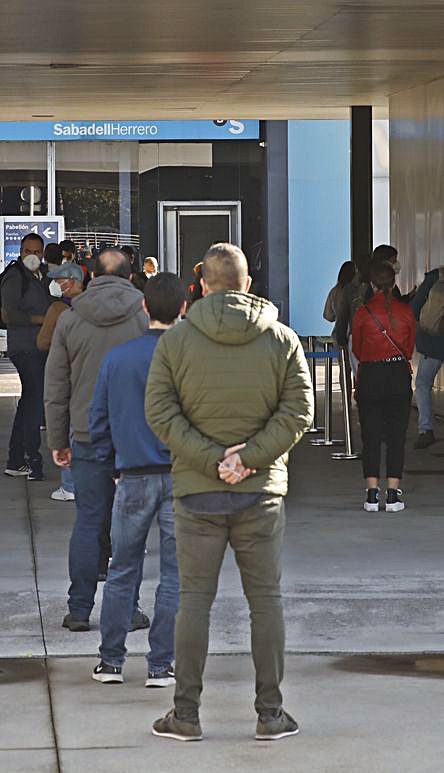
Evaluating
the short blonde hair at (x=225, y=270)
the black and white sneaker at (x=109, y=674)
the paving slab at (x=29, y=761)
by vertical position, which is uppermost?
the short blonde hair at (x=225, y=270)

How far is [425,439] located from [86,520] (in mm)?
8427

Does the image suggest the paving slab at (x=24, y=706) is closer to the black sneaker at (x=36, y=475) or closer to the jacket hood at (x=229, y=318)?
the jacket hood at (x=229, y=318)

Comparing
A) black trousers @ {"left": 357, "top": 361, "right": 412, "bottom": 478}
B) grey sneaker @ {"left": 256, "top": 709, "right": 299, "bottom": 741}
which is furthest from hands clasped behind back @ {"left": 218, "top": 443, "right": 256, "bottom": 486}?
black trousers @ {"left": 357, "top": 361, "right": 412, "bottom": 478}

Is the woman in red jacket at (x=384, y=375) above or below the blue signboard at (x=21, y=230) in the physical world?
below

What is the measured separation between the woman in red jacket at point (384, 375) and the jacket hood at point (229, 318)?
5.97 metres

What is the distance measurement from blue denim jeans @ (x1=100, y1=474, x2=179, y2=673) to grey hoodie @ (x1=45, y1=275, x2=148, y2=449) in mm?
1156

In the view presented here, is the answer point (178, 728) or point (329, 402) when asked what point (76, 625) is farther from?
point (329, 402)

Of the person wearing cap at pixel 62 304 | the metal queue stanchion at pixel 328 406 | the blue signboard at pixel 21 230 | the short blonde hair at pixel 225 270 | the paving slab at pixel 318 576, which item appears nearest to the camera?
the short blonde hair at pixel 225 270

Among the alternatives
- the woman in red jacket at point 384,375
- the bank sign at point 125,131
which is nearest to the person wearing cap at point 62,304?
the woman in red jacket at point 384,375

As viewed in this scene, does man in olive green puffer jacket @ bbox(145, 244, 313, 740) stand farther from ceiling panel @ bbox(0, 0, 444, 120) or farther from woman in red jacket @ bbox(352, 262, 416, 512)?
ceiling panel @ bbox(0, 0, 444, 120)

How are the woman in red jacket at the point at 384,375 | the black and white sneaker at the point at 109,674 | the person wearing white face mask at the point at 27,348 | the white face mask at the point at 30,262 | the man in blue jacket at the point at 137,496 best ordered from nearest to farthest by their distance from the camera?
1. the man in blue jacket at the point at 137,496
2. the black and white sneaker at the point at 109,674
3. the woman in red jacket at the point at 384,375
4. the person wearing white face mask at the point at 27,348
5. the white face mask at the point at 30,262

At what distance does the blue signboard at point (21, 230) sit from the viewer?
3117 cm

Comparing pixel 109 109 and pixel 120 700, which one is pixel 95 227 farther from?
pixel 120 700

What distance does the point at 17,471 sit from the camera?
1411 centimetres
